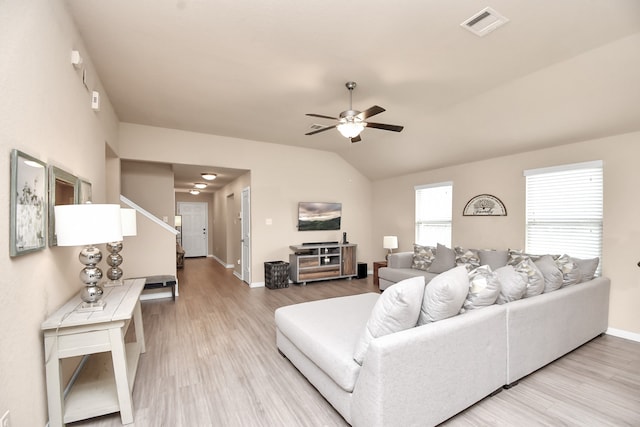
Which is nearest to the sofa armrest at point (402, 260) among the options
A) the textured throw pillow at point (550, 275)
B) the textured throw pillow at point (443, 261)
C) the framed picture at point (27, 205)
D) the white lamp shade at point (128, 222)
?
the textured throw pillow at point (443, 261)

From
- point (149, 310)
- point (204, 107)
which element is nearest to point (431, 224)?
point (204, 107)

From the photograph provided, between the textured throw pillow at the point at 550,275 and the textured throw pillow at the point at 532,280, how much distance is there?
0.19m

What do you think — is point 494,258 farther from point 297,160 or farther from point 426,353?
point 297,160

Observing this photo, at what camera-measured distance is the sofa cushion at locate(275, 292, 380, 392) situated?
1884 mm

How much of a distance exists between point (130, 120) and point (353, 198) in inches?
182

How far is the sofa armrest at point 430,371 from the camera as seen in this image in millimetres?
1654

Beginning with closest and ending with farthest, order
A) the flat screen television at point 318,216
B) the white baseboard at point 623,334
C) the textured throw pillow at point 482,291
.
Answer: the textured throw pillow at point 482,291 < the white baseboard at point 623,334 < the flat screen television at point 318,216

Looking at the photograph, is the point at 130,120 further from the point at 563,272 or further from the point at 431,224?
the point at 563,272

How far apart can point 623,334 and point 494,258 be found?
149 centimetres

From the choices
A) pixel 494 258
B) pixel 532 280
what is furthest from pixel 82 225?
pixel 494 258

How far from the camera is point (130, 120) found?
4.80 m

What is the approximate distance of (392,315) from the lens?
1.80m

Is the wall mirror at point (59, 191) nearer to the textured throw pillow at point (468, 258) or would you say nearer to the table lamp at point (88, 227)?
the table lamp at point (88, 227)

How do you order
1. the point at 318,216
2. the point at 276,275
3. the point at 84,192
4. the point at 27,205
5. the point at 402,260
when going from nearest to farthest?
the point at 27,205
the point at 84,192
the point at 402,260
the point at 276,275
the point at 318,216
